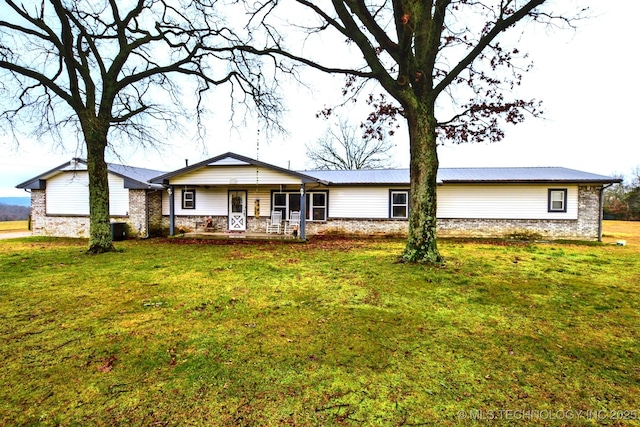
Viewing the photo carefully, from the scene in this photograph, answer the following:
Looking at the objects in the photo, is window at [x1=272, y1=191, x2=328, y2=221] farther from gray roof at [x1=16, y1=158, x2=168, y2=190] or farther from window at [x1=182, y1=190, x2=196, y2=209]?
gray roof at [x1=16, y1=158, x2=168, y2=190]

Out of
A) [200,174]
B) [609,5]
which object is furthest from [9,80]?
[609,5]

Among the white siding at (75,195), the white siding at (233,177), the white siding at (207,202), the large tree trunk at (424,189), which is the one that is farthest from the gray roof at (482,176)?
the white siding at (75,195)

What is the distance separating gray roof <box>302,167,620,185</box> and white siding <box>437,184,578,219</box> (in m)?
0.43

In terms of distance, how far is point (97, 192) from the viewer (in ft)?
31.9

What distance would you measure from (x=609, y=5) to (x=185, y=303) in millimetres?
11105

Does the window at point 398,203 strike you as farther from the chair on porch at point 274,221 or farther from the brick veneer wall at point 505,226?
the chair on porch at point 274,221

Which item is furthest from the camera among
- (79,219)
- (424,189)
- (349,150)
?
(349,150)

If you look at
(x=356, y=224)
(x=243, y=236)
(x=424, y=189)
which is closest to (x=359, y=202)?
(x=356, y=224)

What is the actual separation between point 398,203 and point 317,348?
12.5 metres

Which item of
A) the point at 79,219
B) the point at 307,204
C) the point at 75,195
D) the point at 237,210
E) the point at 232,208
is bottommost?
the point at 79,219

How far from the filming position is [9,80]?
32.0ft

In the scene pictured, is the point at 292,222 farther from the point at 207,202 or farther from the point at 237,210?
the point at 207,202

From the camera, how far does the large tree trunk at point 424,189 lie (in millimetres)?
7570

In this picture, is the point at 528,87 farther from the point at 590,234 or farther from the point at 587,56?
the point at 590,234
